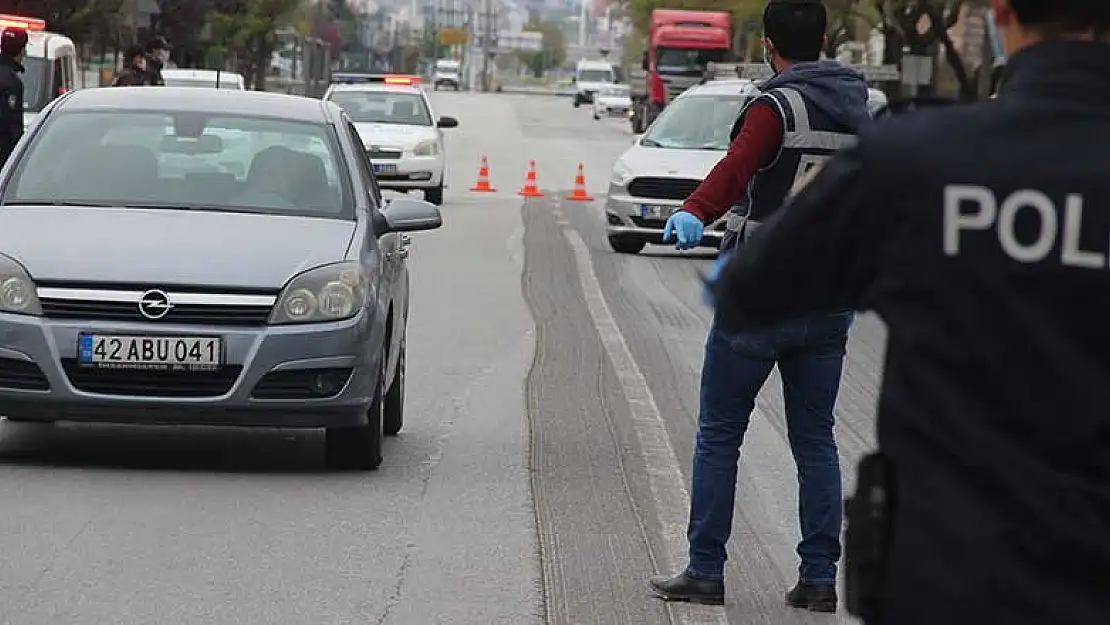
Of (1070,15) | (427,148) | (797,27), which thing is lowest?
(427,148)

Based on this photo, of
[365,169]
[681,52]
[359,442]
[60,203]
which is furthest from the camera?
[681,52]

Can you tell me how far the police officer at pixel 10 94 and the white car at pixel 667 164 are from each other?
20.7ft

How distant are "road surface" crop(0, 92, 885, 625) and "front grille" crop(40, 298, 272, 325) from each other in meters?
0.61

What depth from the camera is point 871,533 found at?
9.41ft

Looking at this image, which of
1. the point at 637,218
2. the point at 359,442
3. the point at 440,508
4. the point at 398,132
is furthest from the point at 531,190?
the point at 440,508

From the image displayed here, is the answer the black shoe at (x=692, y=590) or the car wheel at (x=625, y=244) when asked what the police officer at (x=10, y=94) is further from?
the black shoe at (x=692, y=590)

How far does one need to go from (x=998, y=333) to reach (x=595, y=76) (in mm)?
110427

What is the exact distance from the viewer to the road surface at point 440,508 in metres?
6.56

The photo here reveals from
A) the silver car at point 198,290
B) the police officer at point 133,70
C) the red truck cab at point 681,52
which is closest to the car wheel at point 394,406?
the silver car at point 198,290

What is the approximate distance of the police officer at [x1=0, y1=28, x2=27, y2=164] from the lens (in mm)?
18547

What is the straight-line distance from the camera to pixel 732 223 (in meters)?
6.38

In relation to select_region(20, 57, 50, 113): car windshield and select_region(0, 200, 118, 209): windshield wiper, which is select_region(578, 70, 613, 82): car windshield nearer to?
select_region(20, 57, 50, 113): car windshield

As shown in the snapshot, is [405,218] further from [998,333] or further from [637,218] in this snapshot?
[637,218]

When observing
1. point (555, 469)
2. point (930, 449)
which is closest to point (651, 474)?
point (555, 469)
